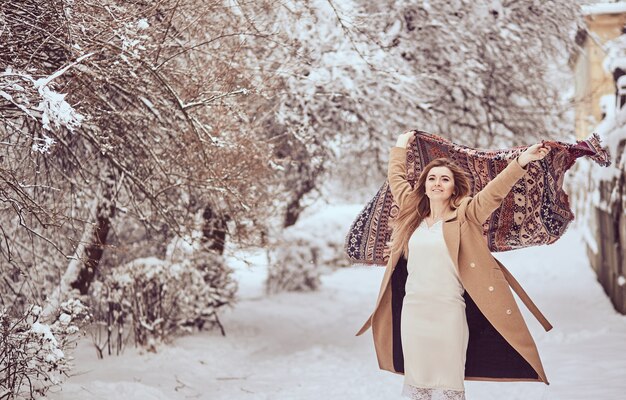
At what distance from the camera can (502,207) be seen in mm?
5125

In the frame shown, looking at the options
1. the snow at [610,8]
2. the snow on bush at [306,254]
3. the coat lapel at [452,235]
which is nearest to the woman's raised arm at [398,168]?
the coat lapel at [452,235]

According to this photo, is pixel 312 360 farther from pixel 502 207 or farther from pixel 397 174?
pixel 397 174

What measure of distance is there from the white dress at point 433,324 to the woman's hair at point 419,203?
0.14 meters

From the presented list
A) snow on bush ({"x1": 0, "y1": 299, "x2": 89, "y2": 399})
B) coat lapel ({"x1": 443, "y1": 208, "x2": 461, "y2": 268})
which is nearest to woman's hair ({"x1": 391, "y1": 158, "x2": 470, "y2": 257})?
coat lapel ({"x1": 443, "y1": 208, "x2": 461, "y2": 268})

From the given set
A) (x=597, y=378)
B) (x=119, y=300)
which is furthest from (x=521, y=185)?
(x=119, y=300)

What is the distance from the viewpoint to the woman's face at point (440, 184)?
4375 millimetres

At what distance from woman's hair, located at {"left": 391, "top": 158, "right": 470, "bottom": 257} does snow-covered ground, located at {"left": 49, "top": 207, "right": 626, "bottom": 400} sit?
8.10 feet

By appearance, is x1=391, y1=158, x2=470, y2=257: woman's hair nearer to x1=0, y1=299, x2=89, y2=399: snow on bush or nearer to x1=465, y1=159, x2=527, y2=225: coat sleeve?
x1=465, y1=159, x2=527, y2=225: coat sleeve

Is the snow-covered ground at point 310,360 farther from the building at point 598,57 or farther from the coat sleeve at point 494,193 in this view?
the building at point 598,57

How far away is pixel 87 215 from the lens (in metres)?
8.30

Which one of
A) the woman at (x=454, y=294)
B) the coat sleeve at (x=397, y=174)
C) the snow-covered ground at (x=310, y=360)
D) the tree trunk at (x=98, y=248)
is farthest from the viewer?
the tree trunk at (x=98, y=248)

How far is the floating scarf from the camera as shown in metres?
5.01

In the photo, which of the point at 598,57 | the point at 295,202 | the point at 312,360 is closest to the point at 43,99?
the point at 312,360

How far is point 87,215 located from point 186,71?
9.04 feet
